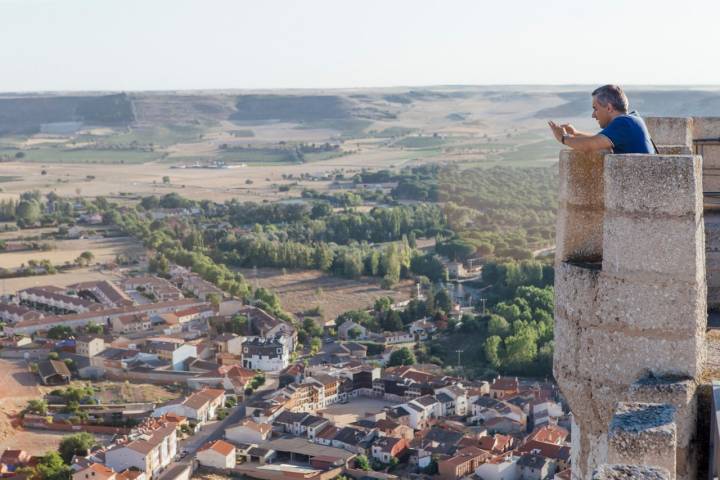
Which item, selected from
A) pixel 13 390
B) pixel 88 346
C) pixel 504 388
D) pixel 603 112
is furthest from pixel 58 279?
pixel 603 112

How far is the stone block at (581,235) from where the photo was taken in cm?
445

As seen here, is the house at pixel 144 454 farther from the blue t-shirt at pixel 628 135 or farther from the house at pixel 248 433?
the blue t-shirt at pixel 628 135

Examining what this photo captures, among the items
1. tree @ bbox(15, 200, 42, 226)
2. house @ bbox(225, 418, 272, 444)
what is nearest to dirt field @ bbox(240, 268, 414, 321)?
house @ bbox(225, 418, 272, 444)

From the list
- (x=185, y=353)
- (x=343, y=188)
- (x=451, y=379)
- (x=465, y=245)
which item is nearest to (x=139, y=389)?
(x=185, y=353)

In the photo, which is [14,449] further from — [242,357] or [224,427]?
[242,357]

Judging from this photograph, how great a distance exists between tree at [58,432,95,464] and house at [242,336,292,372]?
7.01m

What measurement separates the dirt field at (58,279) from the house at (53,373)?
10643mm

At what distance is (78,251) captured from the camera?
142 feet

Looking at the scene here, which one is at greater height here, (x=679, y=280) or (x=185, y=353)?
(x=679, y=280)

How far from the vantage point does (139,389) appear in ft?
79.0

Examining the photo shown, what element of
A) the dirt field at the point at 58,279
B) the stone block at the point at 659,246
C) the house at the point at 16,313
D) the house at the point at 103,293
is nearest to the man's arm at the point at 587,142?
the stone block at the point at 659,246

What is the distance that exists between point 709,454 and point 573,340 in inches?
27.8

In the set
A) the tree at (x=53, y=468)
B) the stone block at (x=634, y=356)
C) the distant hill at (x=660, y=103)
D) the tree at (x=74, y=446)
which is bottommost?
the tree at (x=74, y=446)

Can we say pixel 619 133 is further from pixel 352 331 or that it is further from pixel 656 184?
pixel 352 331
